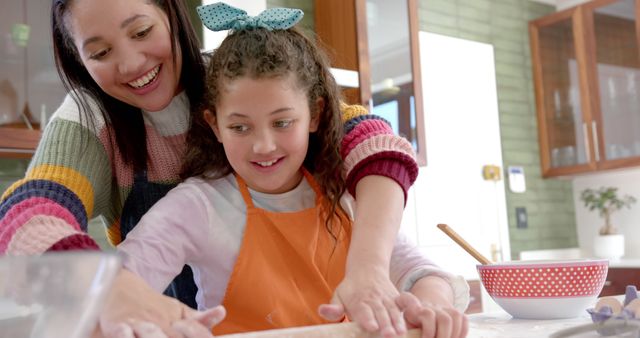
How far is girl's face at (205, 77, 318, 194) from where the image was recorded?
98cm

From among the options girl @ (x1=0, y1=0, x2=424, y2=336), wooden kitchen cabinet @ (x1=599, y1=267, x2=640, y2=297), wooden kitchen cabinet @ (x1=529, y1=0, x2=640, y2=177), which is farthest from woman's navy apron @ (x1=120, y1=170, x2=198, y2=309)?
wooden kitchen cabinet @ (x1=529, y1=0, x2=640, y2=177)

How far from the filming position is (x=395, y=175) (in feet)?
3.38

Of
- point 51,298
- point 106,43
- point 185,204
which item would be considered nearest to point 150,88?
point 106,43

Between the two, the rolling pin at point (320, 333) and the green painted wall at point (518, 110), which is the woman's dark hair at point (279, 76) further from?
the green painted wall at point (518, 110)

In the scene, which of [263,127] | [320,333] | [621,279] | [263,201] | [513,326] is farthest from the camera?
[621,279]

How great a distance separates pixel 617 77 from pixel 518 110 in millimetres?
619

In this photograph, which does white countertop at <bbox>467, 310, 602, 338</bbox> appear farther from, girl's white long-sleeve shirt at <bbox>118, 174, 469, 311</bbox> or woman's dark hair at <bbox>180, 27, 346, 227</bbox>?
woman's dark hair at <bbox>180, 27, 346, 227</bbox>

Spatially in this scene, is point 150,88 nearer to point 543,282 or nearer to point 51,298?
point 543,282

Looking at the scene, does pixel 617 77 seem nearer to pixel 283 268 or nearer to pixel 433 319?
pixel 283 268

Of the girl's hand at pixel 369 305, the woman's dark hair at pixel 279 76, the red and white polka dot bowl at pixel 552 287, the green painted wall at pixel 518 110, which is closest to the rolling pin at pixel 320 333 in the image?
the girl's hand at pixel 369 305

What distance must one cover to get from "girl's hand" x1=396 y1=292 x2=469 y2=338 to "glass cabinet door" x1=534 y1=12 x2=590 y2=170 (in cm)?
355

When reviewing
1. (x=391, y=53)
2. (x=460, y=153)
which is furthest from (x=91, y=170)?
(x=460, y=153)

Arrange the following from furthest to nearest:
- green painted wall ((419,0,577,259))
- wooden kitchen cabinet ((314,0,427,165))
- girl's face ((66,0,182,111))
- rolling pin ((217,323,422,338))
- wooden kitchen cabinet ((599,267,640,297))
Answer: green painted wall ((419,0,577,259))
wooden kitchen cabinet ((599,267,640,297))
wooden kitchen cabinet ((314,0,427,165))
girl's face ((66,0,182,111))
rolling pin ((217,323,422,338))

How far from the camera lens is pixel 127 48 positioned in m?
1.02
